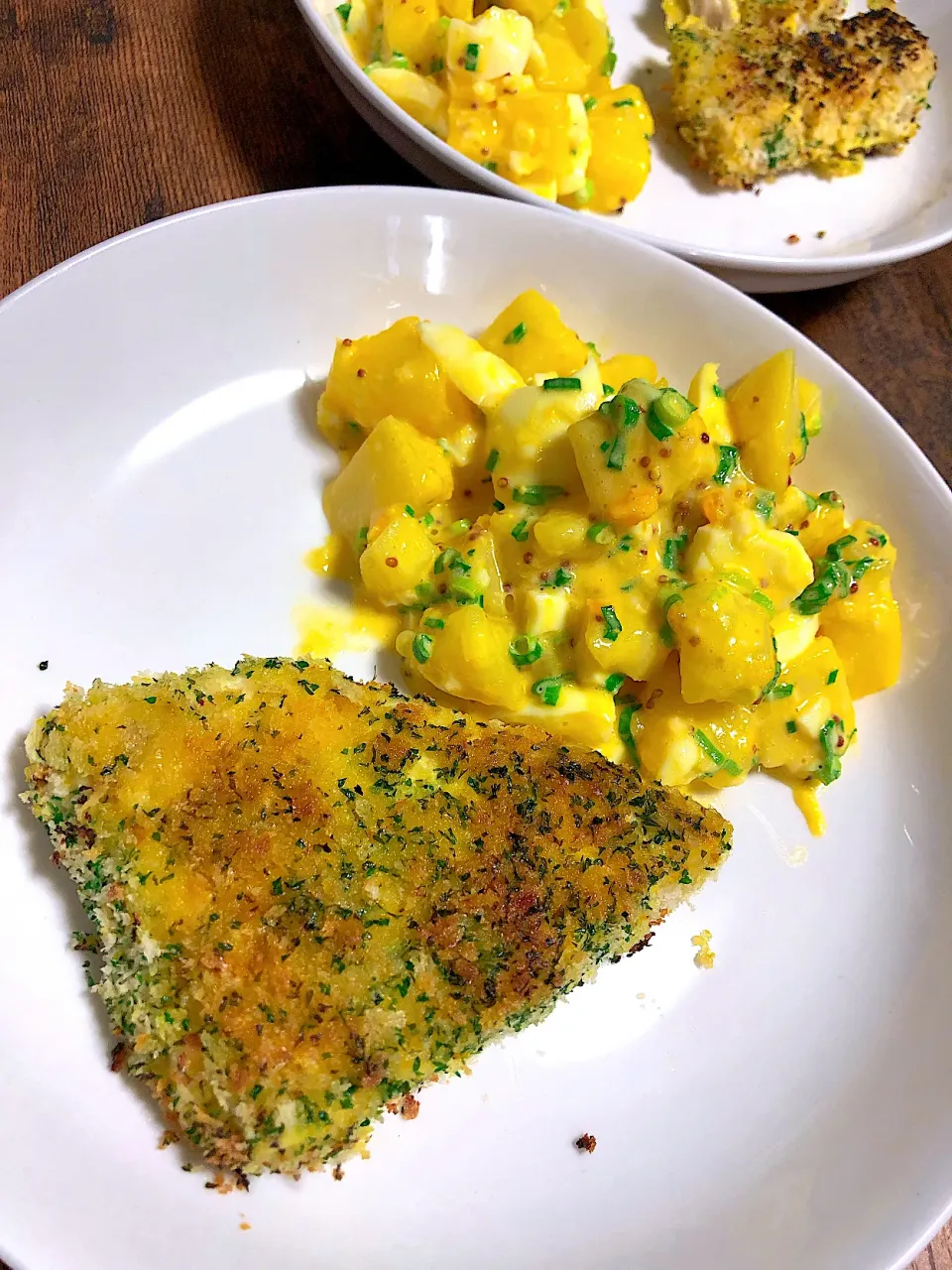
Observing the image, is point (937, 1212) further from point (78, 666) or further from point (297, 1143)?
point (78, 666)

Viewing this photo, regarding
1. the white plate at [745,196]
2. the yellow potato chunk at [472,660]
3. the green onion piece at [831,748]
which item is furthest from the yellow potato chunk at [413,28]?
the green onion piece at [831,748]

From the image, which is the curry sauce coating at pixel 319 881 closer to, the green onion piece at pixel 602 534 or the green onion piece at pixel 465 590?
the green onion piece at pixel 465 590

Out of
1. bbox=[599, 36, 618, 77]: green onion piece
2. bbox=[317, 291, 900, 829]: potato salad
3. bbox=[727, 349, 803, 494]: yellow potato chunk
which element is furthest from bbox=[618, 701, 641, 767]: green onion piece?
bbox=[599, 36, 618, 77]: green onion piece

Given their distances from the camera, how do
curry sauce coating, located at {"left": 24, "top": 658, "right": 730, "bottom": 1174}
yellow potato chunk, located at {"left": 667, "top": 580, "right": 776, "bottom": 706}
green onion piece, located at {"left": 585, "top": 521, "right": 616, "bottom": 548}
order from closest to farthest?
curry sauce coating, located at {"left": 24, "top": 658, "right": 730, "bottom": 1174}, yellow potato chunk, located at {"left": 667, "top": 580, "right": 776, "bottom": 706}, green onion piece, located at {"left": 585, "top": 521, "right": 616, "bottom": 548}

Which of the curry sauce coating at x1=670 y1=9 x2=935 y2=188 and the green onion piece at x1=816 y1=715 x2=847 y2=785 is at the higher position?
the curry sauce coating at x1=670 y1=9 x2=935 y2=188

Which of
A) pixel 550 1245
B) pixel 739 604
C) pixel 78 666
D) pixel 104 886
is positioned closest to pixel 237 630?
pixel 78 666

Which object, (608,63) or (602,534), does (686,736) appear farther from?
(608,63)

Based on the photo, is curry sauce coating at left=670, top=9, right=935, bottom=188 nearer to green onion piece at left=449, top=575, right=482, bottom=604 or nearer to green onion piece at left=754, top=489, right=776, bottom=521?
green onion piece at left=754, top=489, right=776, bottom=521
